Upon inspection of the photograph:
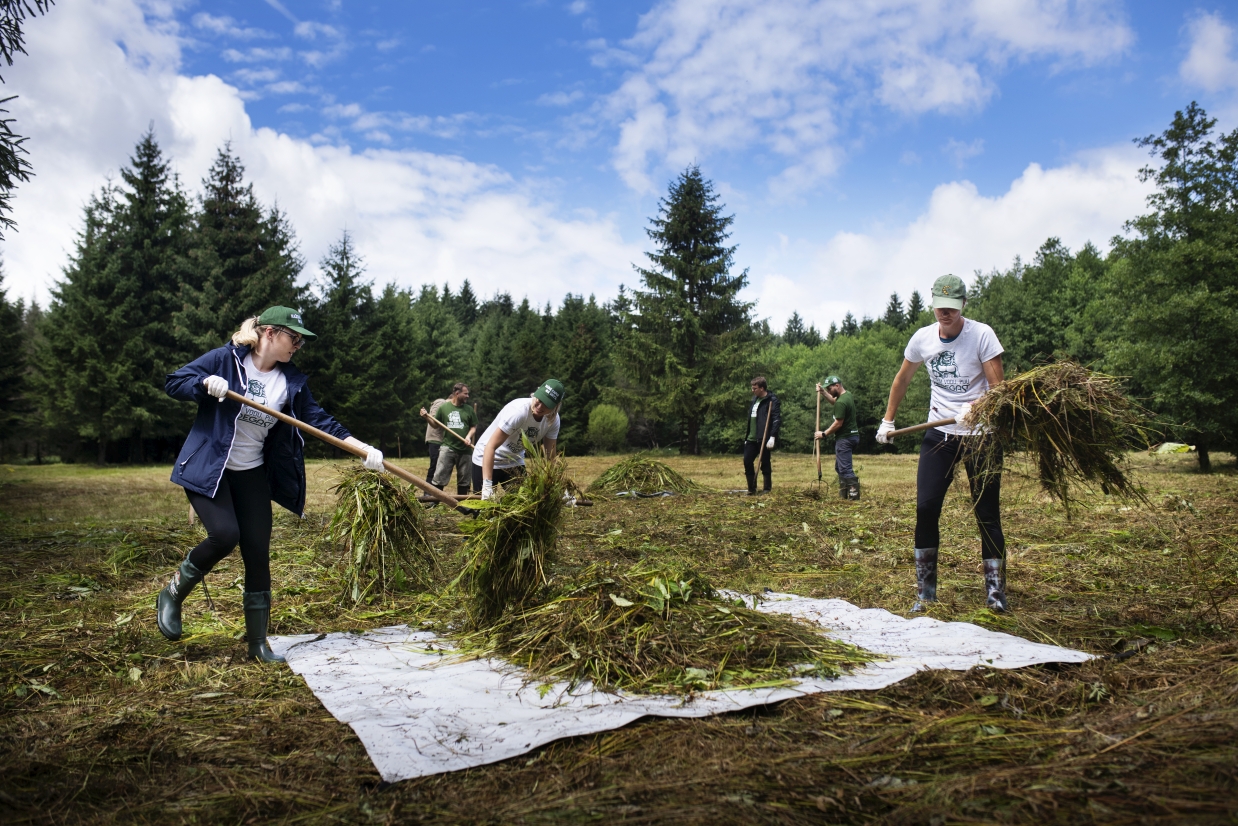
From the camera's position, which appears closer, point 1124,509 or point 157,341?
point 1124,509

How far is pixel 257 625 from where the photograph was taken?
163 inches

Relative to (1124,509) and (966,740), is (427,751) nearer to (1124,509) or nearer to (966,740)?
(966,740)

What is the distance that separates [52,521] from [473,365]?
142 ft

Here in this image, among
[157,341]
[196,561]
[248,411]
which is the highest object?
[157,341]

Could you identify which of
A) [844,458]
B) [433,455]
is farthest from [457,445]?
[844,458]

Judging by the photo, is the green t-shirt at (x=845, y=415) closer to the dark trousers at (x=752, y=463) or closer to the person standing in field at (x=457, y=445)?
Answer: the dark trousers at (x=752, y=463)

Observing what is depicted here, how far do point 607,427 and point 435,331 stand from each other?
16884 millimetres

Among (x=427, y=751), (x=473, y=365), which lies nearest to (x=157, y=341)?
(x=473, y=365)

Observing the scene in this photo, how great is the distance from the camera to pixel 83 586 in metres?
5.83

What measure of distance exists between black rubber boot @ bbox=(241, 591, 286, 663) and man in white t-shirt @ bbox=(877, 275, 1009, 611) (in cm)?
390

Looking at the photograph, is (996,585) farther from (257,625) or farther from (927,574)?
(257,625)

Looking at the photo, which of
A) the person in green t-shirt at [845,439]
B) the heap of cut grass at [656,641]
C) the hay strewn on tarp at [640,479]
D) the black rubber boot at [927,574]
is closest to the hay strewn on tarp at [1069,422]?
the black rubber boot at [927,574]

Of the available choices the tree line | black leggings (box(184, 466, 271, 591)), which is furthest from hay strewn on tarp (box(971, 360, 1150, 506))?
the tree line

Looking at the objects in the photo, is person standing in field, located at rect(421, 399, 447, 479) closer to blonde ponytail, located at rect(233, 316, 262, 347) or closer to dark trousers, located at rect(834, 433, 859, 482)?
dark trousers, located at rect(834, 433, 859, 482)
